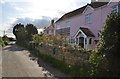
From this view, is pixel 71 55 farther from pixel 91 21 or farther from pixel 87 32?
pixel 91 21

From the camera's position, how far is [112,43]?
8.50m

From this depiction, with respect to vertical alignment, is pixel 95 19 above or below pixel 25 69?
above

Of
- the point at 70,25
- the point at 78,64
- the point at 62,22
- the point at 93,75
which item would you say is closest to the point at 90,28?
the point at 70,25

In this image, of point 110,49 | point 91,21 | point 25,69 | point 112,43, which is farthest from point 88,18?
point 110,49

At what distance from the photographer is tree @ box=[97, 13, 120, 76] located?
8375 mm

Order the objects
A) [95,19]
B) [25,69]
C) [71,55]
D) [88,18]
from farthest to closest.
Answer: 1. [88,18]
2. [95,19]
3. [71,55]
4. [25,69]

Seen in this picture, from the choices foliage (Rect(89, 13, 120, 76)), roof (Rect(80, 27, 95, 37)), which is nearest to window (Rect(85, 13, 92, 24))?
roof (Rect(80, 27, 95, 37))

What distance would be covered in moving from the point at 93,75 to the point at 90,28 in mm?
20537

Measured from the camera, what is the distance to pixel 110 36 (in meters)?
8.62

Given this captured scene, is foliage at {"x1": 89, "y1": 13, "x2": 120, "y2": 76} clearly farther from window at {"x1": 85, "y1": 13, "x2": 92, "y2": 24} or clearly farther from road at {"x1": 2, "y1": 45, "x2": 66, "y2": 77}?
window at {"x1": 85, "y1": 13, "x2": 92, "y2": 24}

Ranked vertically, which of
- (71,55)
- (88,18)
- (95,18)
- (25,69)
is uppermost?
(88,18)

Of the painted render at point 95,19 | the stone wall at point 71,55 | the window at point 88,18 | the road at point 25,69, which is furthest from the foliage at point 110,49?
the window at point 88,18

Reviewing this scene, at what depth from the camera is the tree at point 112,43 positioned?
27.5 ft

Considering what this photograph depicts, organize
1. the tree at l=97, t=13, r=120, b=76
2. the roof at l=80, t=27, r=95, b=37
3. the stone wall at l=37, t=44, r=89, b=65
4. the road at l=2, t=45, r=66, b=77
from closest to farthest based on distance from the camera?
the tree at l=97, t=13, r=120, b=76, the road at l=2, t=45, r=66, b=77, the stone wall at l=37, t=44, r=89, b=65, the roof at l=80, t=27, r=95, b=37
